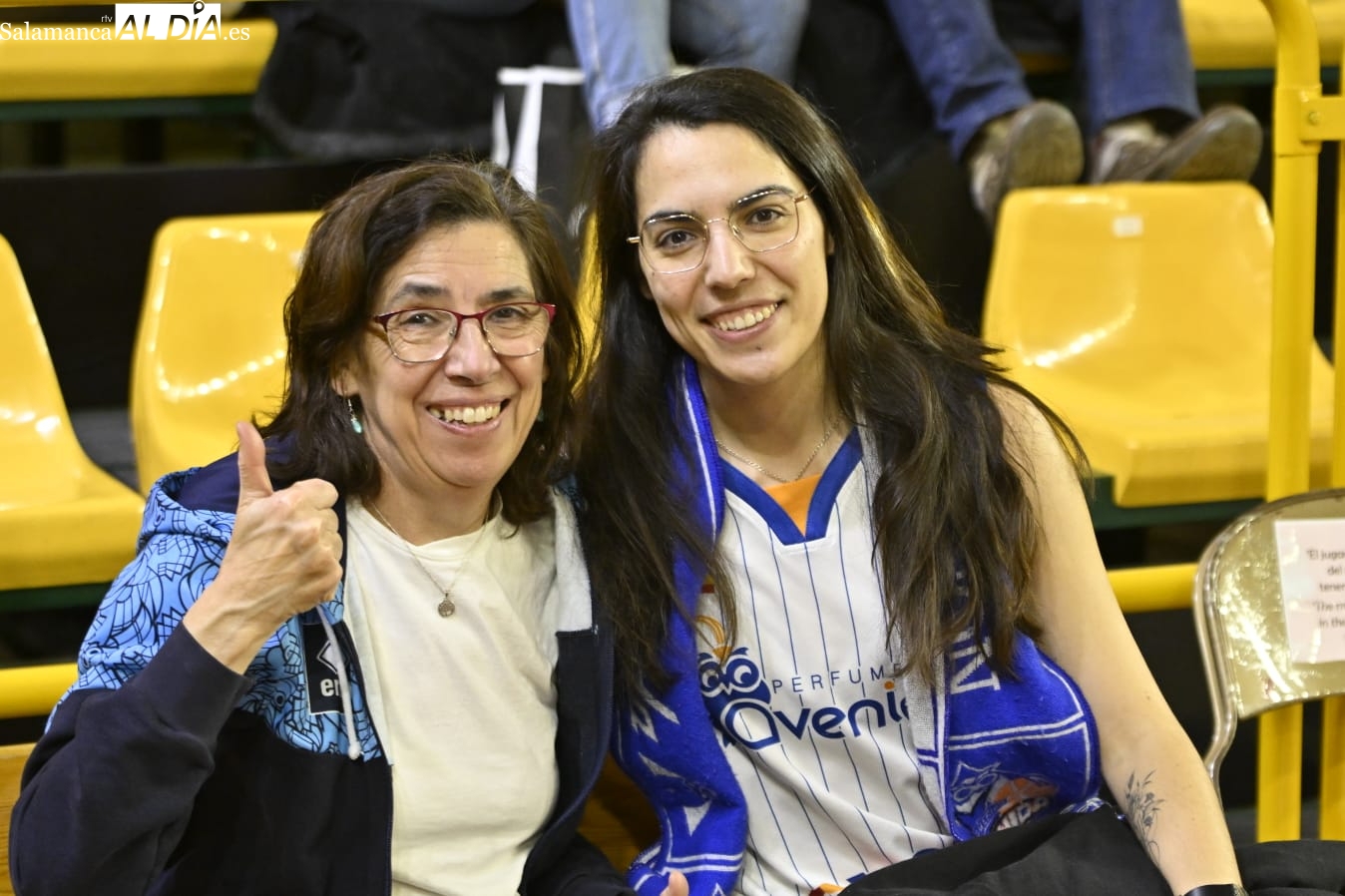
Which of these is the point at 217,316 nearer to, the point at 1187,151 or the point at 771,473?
the point at 771,473

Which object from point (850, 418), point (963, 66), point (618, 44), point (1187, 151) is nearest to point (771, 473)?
point (850, 418)

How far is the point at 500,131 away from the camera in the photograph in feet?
8.96

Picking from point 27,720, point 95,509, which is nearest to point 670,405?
point 95,509

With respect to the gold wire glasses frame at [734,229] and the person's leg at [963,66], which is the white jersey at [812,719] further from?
the person's leg at [963,66]

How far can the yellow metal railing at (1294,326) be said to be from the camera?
184 centimetres

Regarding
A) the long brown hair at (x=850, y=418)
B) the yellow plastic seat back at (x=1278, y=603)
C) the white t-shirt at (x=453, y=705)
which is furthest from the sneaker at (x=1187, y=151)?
the white t-shirt at (x=453, y=705)

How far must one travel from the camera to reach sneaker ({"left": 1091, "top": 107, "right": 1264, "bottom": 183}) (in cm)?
275

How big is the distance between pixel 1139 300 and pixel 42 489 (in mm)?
1902

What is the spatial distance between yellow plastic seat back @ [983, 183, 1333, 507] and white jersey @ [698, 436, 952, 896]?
1.19 meters

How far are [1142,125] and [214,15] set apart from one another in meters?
1.70

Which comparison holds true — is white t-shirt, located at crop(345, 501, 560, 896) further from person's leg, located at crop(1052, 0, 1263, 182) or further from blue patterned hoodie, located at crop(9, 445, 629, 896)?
person's leg, located at crop(1052, 0, 1263, 182)

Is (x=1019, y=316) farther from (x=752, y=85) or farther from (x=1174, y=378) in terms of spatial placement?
(x=752, y=85)

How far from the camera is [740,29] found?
2.68 metres

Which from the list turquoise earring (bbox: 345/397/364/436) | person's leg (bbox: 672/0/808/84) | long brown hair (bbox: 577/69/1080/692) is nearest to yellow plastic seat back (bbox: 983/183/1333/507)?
person's leg (bbox: 672/0/808/84)
